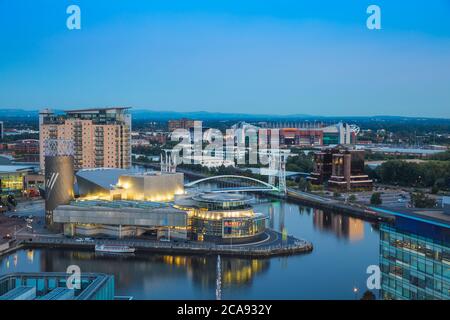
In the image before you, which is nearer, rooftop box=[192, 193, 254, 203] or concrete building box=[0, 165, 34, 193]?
rooftop box=[192, 193, 254, 203]

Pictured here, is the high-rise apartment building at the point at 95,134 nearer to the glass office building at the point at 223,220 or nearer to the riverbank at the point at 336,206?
the riverbank at the point at 336,206

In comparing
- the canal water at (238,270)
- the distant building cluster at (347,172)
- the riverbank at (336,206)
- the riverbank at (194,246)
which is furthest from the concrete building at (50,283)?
the distant building cluster at (347,172)

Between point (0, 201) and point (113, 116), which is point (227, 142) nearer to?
point (113, 116)

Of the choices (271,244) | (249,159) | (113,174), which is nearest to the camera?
(271,244)

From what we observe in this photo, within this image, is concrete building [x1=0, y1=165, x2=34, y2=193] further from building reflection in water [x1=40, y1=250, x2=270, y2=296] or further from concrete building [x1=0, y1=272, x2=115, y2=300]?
concrete building [x1=0, y1=272, x2=115, y2=300]

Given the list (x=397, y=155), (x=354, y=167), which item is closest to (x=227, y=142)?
(x=397, y=155)

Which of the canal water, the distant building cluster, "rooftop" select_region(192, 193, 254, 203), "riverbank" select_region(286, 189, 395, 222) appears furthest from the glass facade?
the distant building cluster
